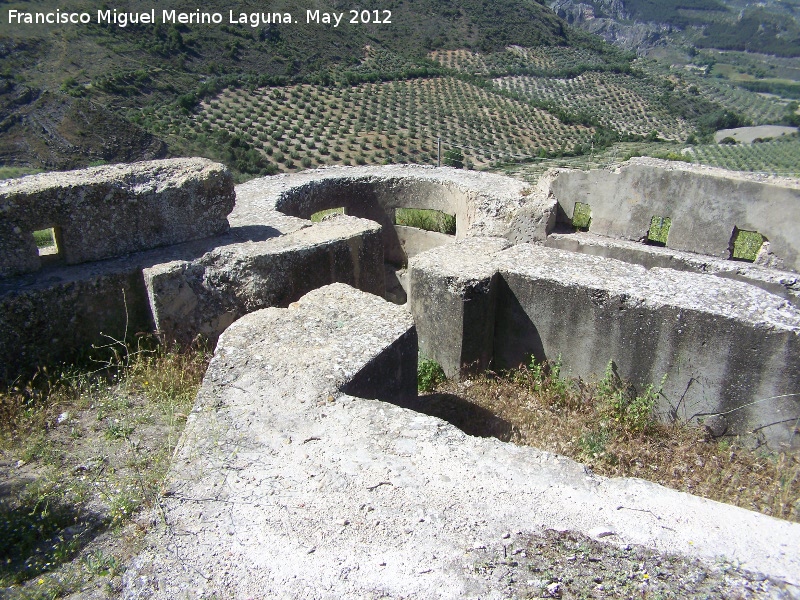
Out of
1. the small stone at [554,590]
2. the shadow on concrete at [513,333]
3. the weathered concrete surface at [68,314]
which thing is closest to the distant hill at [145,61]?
the weathered concrete surface at [68,314]

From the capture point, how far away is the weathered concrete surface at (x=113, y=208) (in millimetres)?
5777

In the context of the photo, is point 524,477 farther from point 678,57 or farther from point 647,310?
point 678,57

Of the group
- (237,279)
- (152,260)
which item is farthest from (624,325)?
(152,260)

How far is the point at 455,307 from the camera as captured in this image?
20.0ft

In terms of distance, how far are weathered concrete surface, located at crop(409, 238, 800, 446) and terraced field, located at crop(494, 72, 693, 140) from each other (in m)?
37.4

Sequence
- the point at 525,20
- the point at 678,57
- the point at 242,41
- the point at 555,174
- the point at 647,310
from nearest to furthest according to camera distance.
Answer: the point at 647,310 → the point at 555,174 → the point at 242,41 → the point at 525,20 → the point at 678,57

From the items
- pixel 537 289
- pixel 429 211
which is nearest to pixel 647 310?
pixel 537 289

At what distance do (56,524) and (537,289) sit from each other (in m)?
4.62

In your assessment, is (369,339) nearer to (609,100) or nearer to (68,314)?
(68,314)

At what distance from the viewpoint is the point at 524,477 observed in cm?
347

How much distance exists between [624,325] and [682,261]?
3575mm

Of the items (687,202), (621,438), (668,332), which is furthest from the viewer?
(687,202)

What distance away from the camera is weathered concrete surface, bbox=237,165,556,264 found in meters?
9.22

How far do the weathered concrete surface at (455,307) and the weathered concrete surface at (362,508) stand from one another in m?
2.13
